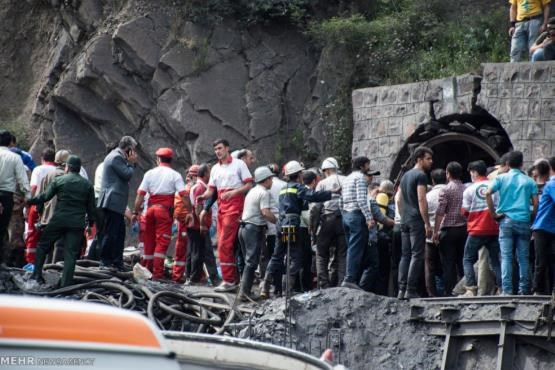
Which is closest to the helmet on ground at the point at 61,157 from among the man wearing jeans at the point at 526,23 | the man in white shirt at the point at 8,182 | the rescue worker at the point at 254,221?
the man in white shirt at the point at 8,182

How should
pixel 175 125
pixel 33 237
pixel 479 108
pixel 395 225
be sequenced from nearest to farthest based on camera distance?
1. pixel 395 225
2. pixel 33 237
3. pixel 479 108
4. pixel 175 125

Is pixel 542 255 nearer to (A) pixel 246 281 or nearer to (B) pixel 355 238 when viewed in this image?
(B) pixel 355 238

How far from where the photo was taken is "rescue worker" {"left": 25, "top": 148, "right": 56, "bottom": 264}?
1591cm

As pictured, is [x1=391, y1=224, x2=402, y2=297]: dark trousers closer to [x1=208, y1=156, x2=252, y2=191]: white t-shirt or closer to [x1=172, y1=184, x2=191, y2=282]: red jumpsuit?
[x1=208, y1=156, x2=252, y2=191]: white t-shirt

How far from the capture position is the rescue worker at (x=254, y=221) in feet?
48.4

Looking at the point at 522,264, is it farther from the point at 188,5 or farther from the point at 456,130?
the point at 188,5

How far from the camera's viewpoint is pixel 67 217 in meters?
14.0

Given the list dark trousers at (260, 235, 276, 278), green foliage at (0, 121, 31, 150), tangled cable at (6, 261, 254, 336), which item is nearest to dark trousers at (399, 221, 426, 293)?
tangled cable at (6, 261, 254, 336)

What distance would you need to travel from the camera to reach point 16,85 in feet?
86.3

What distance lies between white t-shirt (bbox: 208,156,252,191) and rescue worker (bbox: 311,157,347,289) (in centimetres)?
103

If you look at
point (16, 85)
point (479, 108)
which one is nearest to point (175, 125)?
point (16, 85)

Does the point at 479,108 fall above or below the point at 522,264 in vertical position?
above

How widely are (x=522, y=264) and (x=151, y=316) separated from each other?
4.49m

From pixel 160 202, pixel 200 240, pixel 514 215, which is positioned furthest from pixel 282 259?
pixel 514 215
